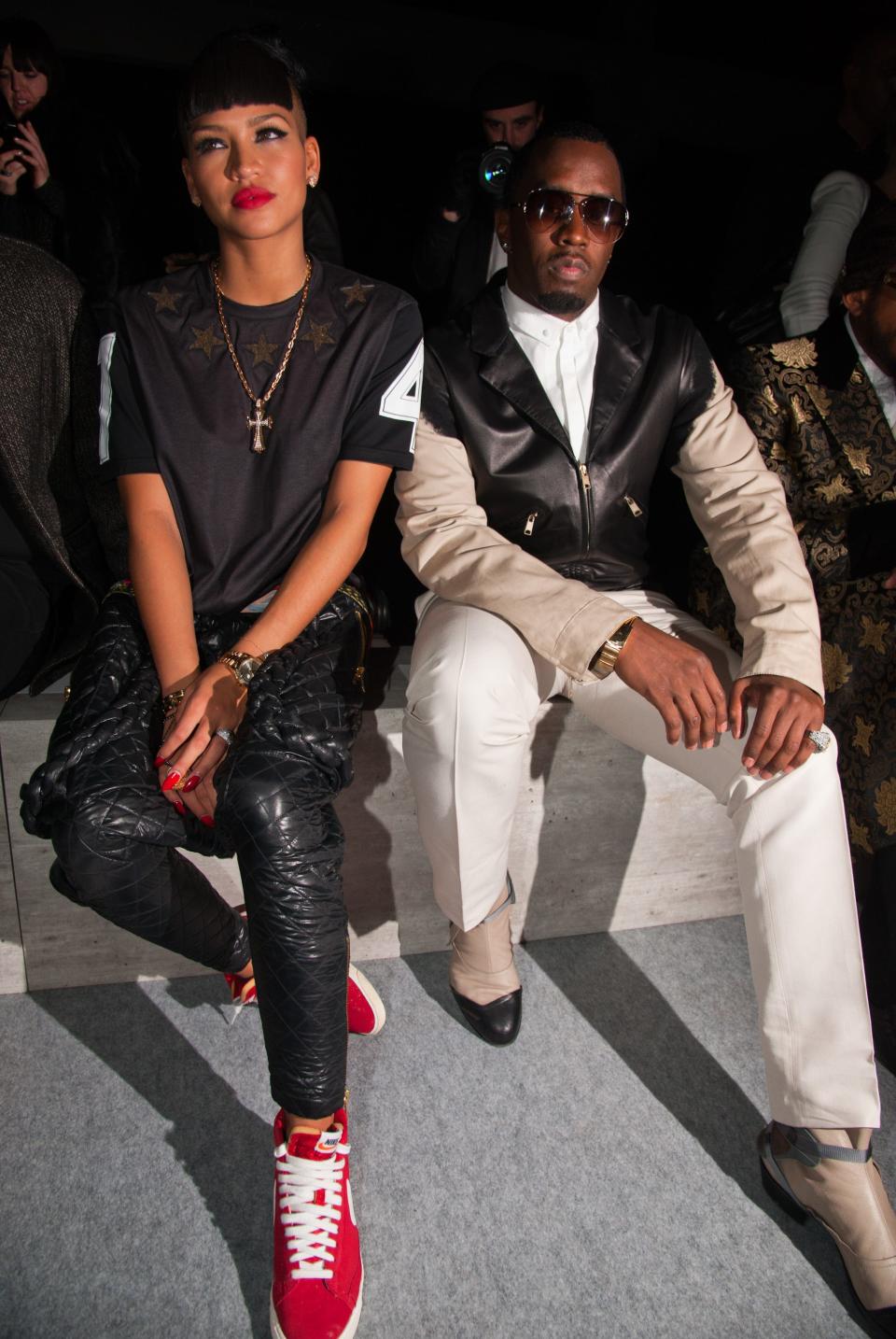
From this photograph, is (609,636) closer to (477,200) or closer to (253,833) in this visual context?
(253,833)

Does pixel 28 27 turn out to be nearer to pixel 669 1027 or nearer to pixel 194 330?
pixel 194 330

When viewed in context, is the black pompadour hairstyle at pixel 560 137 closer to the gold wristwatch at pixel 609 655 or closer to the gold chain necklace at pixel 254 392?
the gold chain necklace at pixel 254 392

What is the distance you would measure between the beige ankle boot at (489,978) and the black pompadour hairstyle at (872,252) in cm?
121

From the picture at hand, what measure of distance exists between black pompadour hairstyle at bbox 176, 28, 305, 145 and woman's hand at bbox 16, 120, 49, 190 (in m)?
0.94

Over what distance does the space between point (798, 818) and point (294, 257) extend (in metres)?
1.10

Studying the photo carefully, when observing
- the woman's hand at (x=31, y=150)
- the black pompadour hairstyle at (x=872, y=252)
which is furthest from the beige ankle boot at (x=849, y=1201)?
the woman's hand at (x=31, y=150)

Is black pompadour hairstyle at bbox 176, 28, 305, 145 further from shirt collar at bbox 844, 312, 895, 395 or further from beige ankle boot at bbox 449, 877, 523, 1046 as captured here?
beige ankle boot at bbox 449, 877, 523, 1046

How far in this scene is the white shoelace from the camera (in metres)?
1.07

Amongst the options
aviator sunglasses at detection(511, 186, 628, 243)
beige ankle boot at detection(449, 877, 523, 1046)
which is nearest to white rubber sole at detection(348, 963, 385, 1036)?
beige ankle boot at detection(449, 877, 523, 1046)

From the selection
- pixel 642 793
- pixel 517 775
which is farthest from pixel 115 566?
pixel 642 793

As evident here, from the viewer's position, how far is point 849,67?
7.04ft

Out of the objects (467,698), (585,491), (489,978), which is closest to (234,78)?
(585,491)

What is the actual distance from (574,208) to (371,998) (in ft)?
4.32

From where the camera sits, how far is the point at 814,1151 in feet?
3.84
